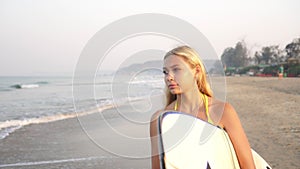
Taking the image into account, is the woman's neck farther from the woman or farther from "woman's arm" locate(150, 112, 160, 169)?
"woman's arm" locate(150, 112, 160, 169)

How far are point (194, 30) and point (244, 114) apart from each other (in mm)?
9068

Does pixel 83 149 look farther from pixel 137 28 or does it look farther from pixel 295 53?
pixel 295 53

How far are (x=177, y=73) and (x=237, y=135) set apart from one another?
0.59 metres

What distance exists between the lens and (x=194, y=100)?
2172mm

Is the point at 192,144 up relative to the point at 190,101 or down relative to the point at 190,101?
down

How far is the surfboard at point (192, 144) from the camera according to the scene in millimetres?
1895

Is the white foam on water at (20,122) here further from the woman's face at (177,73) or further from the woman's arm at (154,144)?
the woman's face at (177,73)

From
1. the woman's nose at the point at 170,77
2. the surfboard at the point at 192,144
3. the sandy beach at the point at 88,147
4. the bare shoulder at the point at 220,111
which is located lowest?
the sandy beach at the point at 88,147

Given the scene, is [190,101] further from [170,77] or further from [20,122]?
[20,122]

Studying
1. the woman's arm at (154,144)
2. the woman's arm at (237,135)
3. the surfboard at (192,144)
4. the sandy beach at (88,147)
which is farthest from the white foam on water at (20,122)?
the woman's arm at (237,135)

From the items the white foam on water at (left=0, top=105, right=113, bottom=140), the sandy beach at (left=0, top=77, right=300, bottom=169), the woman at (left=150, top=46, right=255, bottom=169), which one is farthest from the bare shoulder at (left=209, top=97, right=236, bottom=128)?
the white foam on water at (left=0, top=105, right=113, bottom=140)

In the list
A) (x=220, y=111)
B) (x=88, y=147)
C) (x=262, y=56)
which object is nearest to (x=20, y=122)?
(x=88, y=147)

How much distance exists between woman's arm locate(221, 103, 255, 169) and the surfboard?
3 centimetres

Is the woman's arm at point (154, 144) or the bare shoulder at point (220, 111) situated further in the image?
the bare shoulder at point (220, 111)
